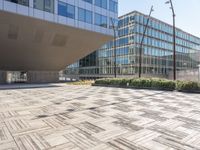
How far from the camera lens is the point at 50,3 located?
988 inches

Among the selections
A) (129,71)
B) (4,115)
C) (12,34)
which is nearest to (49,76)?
(12,34)

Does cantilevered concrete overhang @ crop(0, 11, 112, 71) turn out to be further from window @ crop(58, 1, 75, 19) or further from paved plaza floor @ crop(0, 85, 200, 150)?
paved plaza floor @ crop(0, 85, 200, 150)

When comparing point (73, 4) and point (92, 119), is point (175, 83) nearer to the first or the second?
point (92, 119)

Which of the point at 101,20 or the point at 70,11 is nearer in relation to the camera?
the point at 70,11

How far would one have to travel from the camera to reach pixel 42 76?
3825 centimetres

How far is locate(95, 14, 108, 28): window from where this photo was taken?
30.4 m

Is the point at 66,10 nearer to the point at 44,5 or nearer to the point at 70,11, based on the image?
the point at 70,11

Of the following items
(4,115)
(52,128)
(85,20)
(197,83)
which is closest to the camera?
(52,128)

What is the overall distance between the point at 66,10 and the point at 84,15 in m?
3.25

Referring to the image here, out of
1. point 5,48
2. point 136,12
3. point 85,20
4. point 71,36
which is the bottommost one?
point 5,48

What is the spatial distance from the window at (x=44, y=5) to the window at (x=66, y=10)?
4.29 feet

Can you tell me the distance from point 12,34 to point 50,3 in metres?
6.91

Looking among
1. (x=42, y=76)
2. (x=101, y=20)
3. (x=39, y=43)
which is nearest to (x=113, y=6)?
(x=101, y=20)

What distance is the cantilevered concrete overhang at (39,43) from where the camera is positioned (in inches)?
934
